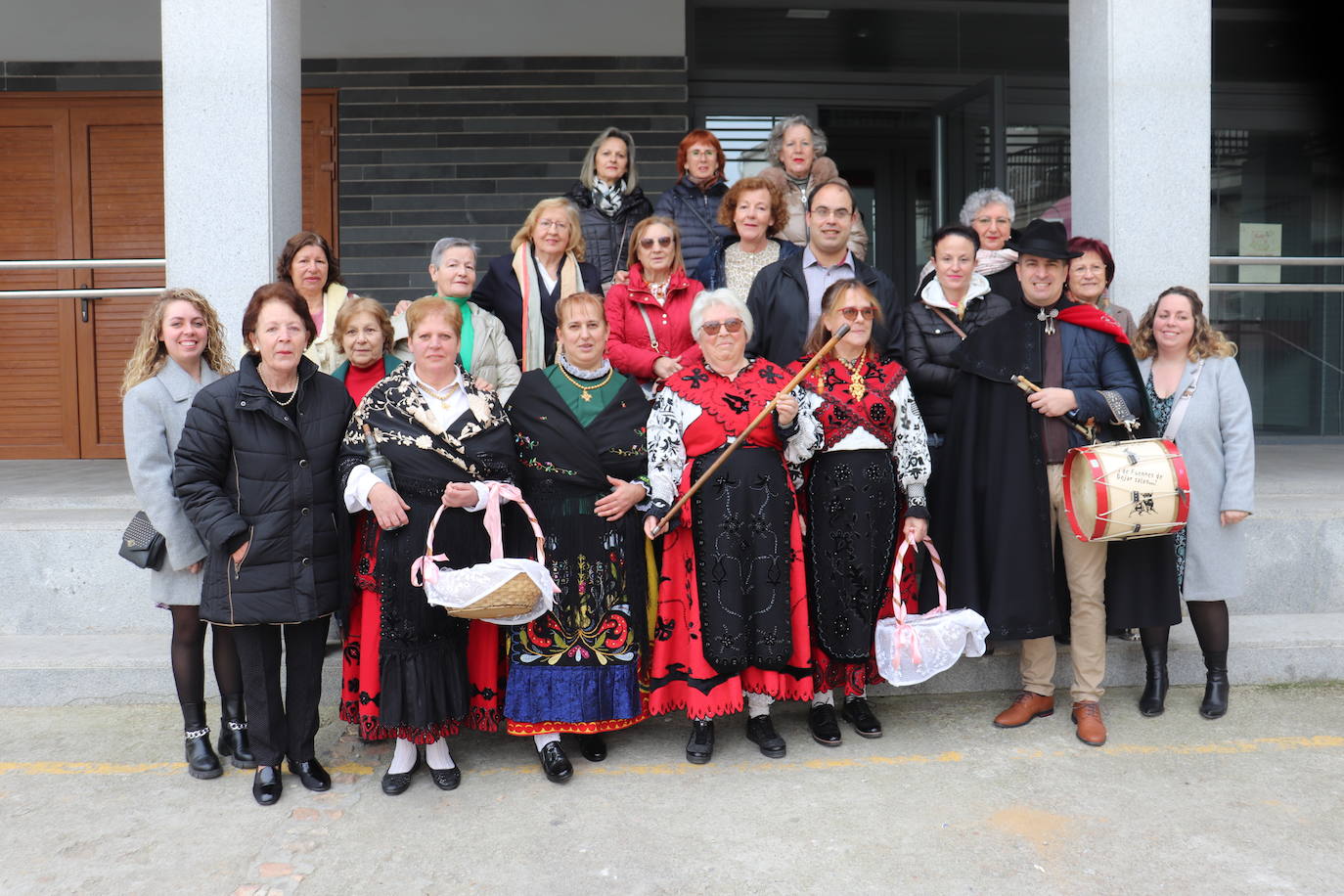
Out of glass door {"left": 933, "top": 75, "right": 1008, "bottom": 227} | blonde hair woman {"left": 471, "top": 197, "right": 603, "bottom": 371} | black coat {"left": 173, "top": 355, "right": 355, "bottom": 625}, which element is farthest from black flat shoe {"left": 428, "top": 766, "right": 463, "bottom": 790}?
glass door {"left": 933, "top": 75, "right": 1008, "bottom": 227}

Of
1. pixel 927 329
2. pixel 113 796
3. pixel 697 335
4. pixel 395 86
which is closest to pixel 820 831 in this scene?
pixel 697 335

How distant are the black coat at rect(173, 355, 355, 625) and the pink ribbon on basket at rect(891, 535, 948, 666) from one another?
1.98m

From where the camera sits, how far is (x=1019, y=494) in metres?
4.13

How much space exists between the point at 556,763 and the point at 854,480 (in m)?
1.45

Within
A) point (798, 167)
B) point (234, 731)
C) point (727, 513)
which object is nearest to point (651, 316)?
point (727, 513)

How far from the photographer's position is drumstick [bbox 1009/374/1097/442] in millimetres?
4094

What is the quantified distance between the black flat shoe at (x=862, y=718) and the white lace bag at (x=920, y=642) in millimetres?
284

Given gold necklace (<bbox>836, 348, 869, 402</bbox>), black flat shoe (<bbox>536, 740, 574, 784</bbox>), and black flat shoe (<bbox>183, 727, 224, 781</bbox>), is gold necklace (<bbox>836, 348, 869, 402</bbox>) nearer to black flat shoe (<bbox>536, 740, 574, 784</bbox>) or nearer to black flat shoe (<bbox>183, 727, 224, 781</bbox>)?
Answer: black flat shoe (<bbox>536, 740, 574, 784</bbox>)

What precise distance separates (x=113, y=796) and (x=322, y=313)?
2.00m

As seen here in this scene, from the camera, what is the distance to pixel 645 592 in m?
4.00

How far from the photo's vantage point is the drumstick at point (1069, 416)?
4.09 m

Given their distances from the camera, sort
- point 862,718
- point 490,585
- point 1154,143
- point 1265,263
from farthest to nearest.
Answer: point 1265,263, point 1154,143, point 862,718, point 490,585

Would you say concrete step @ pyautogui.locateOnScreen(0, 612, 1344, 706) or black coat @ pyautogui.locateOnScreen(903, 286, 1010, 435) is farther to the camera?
concrete step @ pyautogui.locateOnScreen(0, 612, 1344, 706)

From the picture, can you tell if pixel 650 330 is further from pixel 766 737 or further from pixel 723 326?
pixel 766 737
